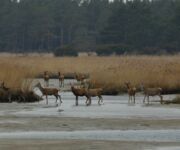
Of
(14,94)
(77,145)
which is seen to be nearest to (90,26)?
(14,94)

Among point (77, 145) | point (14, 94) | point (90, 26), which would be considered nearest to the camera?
point (77, 145)

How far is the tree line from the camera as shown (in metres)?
86.9

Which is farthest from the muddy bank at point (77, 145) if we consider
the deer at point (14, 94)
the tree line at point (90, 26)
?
the tree line at point (90, 26)

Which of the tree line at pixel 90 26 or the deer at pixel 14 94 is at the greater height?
the tree line at pixel 90 26

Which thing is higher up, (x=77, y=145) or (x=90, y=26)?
(x=90, y=26)

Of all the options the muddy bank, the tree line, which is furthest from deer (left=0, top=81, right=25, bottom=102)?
the tree line

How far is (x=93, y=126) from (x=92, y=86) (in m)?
13.9

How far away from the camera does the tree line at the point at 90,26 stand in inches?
3423

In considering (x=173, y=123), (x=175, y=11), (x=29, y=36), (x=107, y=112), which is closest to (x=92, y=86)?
(x=107, y=112)

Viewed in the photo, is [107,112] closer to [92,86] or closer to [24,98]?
[24,98]

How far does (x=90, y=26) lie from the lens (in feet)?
377

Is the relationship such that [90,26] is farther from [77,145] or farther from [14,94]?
[77,145]

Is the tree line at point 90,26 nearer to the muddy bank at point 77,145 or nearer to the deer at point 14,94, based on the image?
the deer at point 14,94

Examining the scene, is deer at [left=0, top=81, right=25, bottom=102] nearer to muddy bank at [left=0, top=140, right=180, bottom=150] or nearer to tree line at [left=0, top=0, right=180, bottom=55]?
muddy bank at [left=0, top=140, right=180, bottom=150]
